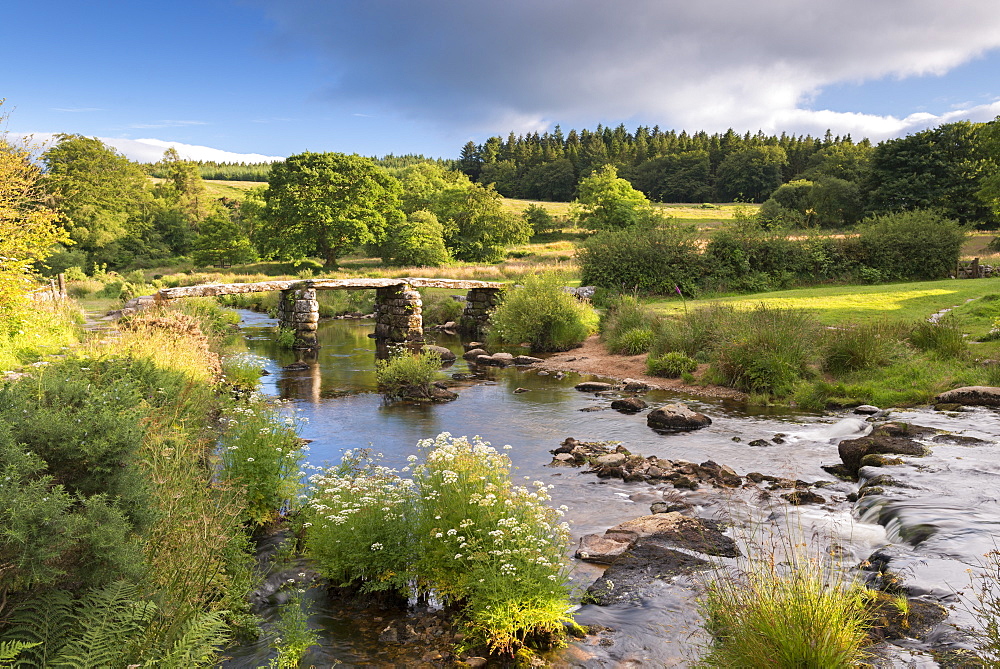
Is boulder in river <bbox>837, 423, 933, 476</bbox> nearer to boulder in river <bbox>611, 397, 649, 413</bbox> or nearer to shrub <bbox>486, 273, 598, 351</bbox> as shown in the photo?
boulder in river <bbox>611, 397, 649, 413</bbox>

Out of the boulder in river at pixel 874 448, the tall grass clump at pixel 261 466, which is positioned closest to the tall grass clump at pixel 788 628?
the tall grass clump at pixel 261 466

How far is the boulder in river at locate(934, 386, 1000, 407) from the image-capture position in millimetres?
14180

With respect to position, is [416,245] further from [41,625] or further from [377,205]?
[41,625]

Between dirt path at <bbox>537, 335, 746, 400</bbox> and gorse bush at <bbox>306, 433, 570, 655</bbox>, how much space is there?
39.3 ft

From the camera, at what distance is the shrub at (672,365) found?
19.7 metres

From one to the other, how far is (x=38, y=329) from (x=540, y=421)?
11.0 m

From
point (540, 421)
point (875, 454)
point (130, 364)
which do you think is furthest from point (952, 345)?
point (130, 364)

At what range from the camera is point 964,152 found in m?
54.8

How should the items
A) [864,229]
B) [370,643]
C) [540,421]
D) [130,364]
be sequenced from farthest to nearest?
[864,229] < [540,421] < [130,364] < [370,643]

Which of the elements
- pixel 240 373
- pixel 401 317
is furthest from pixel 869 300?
pixel 240 373

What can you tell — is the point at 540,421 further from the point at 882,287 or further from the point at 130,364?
the point at 882,287

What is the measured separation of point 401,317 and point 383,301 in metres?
2.04

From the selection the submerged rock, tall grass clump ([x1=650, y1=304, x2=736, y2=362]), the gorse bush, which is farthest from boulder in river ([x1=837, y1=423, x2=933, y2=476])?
tall grass clump ([x1=650, y1=304, x2=736, y2=362])

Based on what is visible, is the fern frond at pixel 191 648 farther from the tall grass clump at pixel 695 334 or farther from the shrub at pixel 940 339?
the shrub at pixel 940 339
